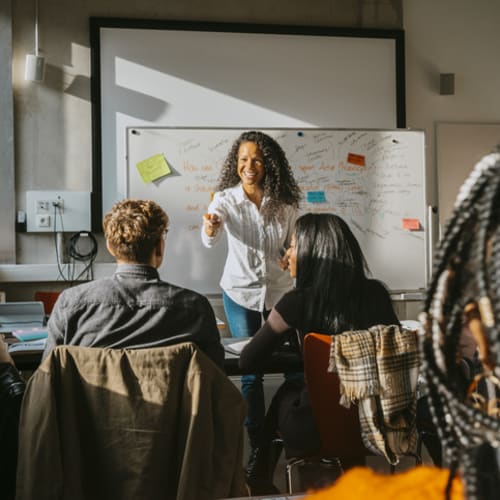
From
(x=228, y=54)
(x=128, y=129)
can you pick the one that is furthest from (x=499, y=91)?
(x=128, y=129)

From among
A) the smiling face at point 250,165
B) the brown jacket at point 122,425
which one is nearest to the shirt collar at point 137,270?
the brown jacket at point 122,425

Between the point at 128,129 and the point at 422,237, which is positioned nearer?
the point at 128,129

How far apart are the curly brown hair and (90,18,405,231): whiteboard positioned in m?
0.19

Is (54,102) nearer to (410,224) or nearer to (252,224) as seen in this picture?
(252,224)

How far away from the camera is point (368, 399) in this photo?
1.81 m

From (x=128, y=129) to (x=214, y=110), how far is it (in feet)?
1.82

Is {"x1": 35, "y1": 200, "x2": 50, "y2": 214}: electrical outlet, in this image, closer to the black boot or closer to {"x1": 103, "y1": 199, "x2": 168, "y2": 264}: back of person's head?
the black boot

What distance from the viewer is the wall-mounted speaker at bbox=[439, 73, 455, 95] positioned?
4430 millimetres

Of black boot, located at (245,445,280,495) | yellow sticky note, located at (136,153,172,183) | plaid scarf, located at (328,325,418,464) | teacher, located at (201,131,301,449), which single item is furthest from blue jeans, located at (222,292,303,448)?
plaid scarf, located at (328,325,418,464)

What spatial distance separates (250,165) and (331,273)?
6.70 ft

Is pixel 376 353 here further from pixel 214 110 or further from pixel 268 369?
pixel 214 110

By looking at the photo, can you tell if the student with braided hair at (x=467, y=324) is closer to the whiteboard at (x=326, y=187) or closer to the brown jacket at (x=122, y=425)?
the brown jacket at (x=122, y=425)

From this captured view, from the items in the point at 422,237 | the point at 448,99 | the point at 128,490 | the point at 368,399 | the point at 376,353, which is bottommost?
the point at 128,490

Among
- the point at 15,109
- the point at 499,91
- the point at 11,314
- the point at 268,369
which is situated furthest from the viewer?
the point at 499,91
